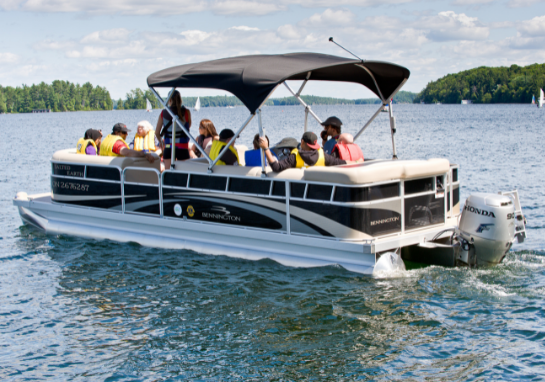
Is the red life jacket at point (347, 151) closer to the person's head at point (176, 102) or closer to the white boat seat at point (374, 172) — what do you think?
the white boat seat at point (374, 172)

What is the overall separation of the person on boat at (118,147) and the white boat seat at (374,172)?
130 inches

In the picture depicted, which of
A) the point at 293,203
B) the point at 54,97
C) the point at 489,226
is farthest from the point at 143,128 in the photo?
the point at 54,97

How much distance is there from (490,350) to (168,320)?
3.26 meters

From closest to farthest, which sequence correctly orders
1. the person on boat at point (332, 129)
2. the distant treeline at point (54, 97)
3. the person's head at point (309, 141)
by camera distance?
the person's head at point (309, 141), the person on boat at point (332, 129), the distant treeline at point (54, 97)

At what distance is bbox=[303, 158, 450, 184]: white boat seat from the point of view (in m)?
6.66

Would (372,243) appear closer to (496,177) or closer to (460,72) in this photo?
(496,177)

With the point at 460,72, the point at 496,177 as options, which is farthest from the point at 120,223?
the point at 460,72

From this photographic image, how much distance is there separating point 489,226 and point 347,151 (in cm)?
213

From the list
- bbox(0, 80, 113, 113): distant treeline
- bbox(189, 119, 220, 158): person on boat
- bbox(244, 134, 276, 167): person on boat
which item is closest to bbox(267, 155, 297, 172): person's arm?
bbox(244, 134, 276, 167): person on boat

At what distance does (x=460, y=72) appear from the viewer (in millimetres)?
143875

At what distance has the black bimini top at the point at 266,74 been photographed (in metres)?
7.26

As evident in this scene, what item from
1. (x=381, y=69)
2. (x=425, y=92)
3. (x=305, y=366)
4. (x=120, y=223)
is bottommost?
(x=305, y=366)

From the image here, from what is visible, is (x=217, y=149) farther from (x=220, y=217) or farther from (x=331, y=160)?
(x=331, y=160)

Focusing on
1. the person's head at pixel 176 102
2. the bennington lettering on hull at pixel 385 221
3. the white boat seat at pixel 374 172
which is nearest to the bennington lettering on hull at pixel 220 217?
the white boat seat at pixel 374 172
